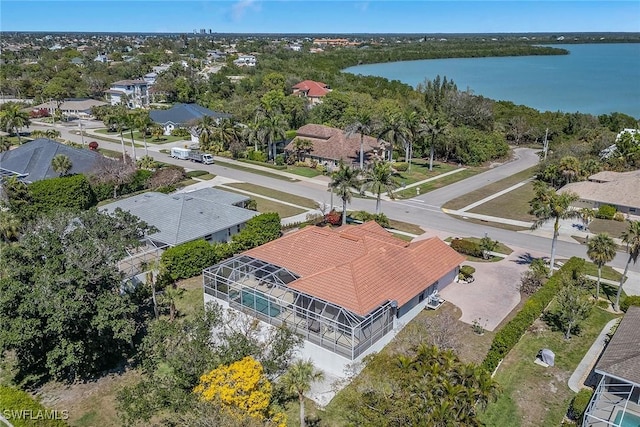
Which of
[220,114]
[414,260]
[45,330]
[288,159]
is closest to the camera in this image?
[45,330]

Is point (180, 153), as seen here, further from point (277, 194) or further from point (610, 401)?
point (610, 401)

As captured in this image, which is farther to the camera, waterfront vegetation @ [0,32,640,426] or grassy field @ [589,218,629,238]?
grassy field @ [589,218,629,238]

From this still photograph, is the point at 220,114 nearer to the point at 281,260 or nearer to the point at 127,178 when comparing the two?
the point at 127,178

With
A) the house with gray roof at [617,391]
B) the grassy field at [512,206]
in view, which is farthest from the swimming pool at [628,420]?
the grassy field at [512,206]

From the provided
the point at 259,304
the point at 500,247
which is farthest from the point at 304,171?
the point at 259,304

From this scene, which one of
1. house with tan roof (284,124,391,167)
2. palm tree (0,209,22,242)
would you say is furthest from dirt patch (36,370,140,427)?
house with tan roof (284,124,391,167)

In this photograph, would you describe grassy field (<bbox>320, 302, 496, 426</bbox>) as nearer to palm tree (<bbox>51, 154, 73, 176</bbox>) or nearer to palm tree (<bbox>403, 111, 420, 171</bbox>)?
palm tree (<bbox>403, 111, 420, 171</bbox>)

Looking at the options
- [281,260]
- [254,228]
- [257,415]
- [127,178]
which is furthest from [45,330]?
[127,178]
